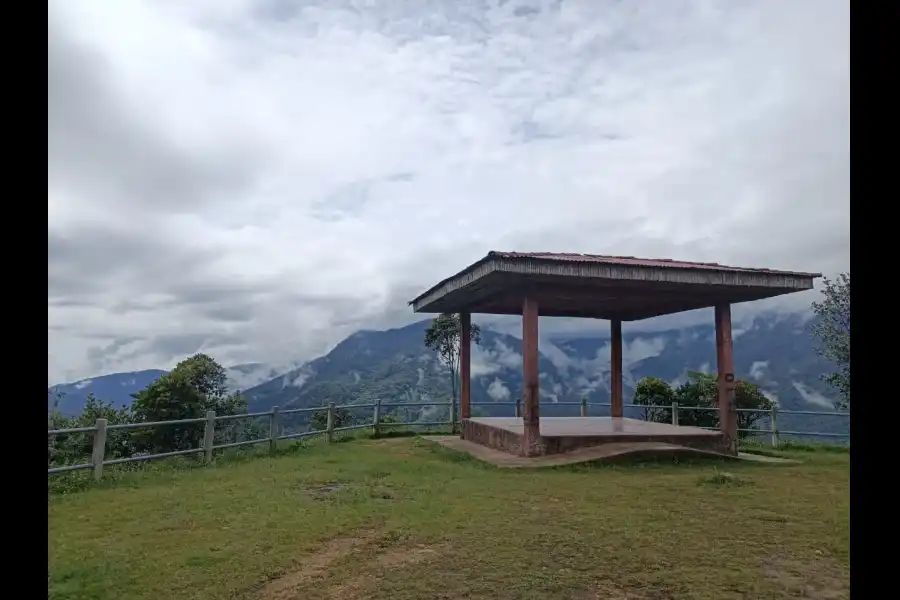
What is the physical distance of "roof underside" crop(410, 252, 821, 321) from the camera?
31.5 feet

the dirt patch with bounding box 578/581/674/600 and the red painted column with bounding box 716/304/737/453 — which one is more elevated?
the red painted column with bounding box 716/304/737/453

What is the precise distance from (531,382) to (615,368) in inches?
228

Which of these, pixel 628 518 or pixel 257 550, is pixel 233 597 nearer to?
pixel 257 550

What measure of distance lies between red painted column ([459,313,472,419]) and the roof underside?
47.7 inches

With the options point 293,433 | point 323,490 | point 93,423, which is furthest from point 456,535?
point 93,423

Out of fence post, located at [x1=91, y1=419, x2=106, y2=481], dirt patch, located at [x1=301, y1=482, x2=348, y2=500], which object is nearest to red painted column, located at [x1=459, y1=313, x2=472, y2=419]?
dirt patch, located at [x1=301, y1=482, x2=348, y2=500]

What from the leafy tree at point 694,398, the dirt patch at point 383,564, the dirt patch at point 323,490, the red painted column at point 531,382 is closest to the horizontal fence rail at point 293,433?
the leafy tree at point 694,398

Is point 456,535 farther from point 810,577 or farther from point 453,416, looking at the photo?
point 453,416

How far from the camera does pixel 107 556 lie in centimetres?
495

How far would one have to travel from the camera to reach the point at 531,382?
33.4 feet

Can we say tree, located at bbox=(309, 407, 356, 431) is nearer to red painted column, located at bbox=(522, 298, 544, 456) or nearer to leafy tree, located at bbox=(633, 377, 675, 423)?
red painted column, located at bbox=(522, 298, 544, 456)

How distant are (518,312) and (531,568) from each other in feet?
33.3

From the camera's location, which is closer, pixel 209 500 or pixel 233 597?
pixel 233 597
